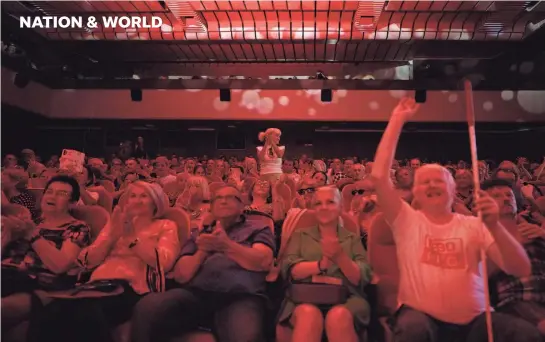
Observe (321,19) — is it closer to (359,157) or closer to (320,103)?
(320,103)

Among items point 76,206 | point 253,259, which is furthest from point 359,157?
point 76,206

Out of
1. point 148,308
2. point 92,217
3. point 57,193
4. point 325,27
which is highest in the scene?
point 325,27

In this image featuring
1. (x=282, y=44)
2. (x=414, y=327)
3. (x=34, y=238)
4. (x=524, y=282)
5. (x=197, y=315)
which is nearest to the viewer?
(x=414, y=327)

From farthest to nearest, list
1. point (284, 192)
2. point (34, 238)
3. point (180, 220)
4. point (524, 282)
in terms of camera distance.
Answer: point (284, 192)
point (180, 220)
point (34, 238)
point (524, 282)

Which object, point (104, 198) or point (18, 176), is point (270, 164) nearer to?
point (104, 198)

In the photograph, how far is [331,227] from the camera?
1699mm

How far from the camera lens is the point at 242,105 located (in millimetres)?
2578

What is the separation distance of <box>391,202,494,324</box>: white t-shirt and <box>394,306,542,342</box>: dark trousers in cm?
2

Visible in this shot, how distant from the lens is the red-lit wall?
2.36 m

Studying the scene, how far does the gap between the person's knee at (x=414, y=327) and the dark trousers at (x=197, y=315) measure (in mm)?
503

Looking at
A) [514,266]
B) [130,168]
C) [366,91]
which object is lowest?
[514,266]

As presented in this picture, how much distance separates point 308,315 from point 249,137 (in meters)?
1.27

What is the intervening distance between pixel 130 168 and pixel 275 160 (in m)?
0.88

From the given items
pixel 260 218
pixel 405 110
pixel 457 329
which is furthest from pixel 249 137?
pixel 457 329
